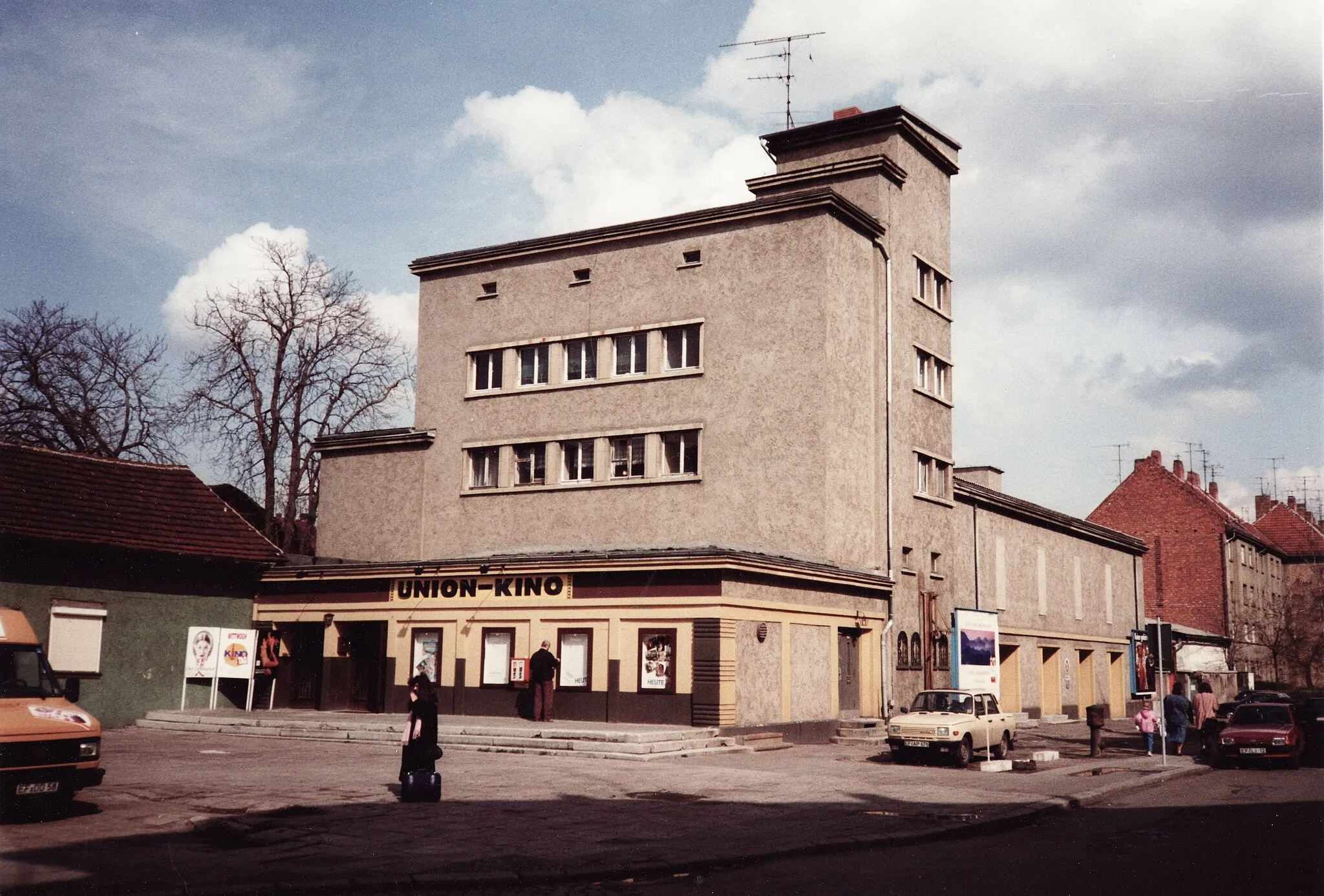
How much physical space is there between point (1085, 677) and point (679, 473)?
75.6 feet

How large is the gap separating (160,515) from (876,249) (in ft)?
68.4

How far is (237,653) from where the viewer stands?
3109 cm

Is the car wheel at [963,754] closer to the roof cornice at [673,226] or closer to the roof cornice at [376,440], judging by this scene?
the roof cornice at [673,226]

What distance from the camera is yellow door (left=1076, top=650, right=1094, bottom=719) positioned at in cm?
4762

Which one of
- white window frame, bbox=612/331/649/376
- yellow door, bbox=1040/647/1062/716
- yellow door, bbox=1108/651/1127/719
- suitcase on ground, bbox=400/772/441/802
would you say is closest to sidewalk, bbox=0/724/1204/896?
suitcase on ground, bbox=400/772/441/802

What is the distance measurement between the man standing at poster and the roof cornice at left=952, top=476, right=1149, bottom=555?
635 inches

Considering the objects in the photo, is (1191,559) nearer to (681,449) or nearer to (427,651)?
(681,449)

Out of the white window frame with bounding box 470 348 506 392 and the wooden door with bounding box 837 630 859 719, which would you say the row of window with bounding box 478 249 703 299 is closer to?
the white window frame with bounding box 470 348 506 392

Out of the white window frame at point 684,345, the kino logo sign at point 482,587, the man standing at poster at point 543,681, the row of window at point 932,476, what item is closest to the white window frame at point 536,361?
the white window frame at point 684,345

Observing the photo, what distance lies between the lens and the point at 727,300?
3391cm

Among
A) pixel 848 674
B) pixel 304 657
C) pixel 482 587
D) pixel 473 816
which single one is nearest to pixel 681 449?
pixel 482 587

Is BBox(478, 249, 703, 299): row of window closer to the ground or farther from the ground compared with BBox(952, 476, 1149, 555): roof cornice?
farther from the ground

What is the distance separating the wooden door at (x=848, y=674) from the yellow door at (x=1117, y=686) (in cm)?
2195

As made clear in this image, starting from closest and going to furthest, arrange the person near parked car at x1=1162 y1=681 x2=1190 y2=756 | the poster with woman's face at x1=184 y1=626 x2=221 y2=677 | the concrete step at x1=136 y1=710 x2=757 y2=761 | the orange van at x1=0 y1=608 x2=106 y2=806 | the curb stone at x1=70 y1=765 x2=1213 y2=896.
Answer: the curb stone at x1=70 y1=765 x2=1213 y2=896, the orange van at x1=0 y1=608 x2=106 y2=806, the concrete step at x1=136 y1=710 x2=757 y2=761, the person near parked car at x1=1162 y1=681 x2=1190 y2=756, the poster with woman's face at x1=184 y1=626 x2=221 y2=677
